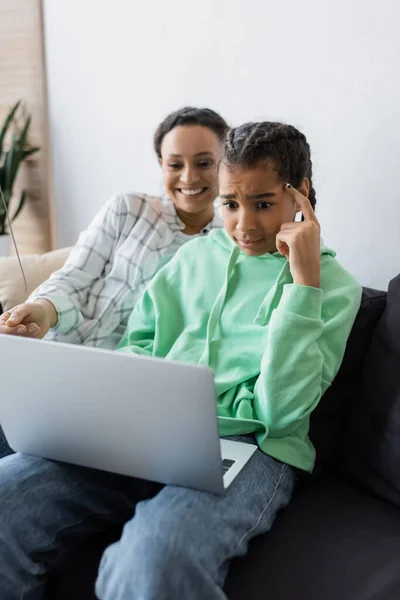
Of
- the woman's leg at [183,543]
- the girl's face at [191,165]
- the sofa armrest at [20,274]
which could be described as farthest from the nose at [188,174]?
the woman's leg at [183,543]

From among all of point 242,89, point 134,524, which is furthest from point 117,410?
point 242,89

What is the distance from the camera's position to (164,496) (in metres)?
1.09

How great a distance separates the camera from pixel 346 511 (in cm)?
132

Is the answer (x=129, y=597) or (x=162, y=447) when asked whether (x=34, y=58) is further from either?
(x=129, y=597)

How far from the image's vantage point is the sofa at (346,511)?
111 centimetres

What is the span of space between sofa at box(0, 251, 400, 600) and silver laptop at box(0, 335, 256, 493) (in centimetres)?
17

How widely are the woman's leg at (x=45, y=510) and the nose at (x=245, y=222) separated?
20.2 inches

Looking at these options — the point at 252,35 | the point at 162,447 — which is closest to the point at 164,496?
the point at 162,447

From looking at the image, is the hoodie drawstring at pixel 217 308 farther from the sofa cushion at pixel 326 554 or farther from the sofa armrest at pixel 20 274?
the sofa armrest at pixel 20 274

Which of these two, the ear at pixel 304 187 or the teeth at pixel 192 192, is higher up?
the ear at pixel 304 187

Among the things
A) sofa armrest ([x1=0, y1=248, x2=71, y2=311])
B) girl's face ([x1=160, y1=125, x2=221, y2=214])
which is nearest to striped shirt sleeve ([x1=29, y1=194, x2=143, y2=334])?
girl's face ([x1=160, y1=125, x2=221, y2=214])

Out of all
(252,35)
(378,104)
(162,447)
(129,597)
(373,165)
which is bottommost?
(129,597)

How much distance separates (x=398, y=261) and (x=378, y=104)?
1.19 feet

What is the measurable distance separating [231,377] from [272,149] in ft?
1.47
